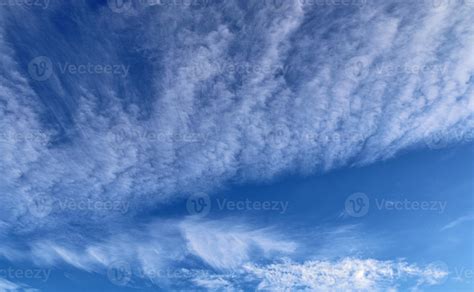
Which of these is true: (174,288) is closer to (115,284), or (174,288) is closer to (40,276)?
(115,284)

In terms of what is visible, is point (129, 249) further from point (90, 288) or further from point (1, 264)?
point (1, 264)

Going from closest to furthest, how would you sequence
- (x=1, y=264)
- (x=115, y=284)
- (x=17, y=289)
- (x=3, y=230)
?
(x=3, y=230) → (x=1, y=264) → (x=115, y=284) → (x=17, y=289)

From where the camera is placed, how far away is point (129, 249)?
2839 cm

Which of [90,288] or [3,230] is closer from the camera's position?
[3,230]

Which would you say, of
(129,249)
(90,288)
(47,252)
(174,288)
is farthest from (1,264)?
(174,288)

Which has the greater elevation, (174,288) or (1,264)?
(1,264)

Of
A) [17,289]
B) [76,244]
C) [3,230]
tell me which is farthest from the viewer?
[17,289]

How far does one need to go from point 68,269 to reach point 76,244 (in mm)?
4954

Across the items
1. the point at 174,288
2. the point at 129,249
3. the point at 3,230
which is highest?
the point at 3,230

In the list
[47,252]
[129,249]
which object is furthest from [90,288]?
[129,249]

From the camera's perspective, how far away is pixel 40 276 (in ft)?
104

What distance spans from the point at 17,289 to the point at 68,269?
32.9 feet

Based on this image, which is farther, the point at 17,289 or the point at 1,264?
the point at 17,289

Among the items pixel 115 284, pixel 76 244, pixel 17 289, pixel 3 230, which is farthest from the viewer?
pixel 17 289
